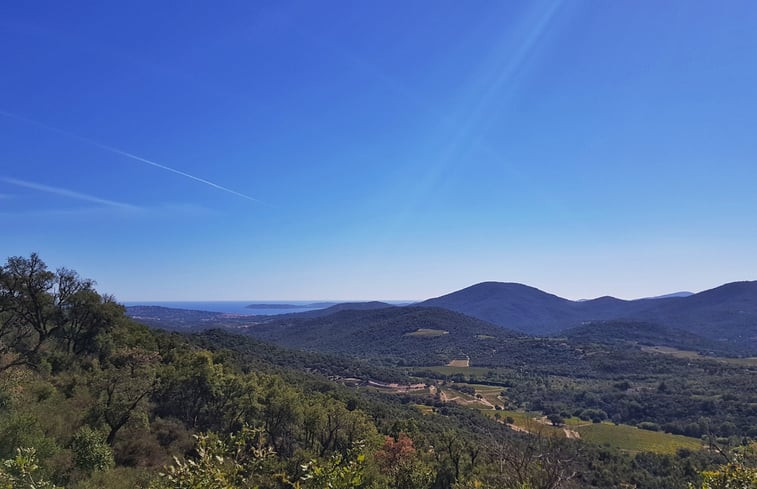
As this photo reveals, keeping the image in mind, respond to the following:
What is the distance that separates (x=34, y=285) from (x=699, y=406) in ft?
471

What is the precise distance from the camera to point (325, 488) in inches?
326

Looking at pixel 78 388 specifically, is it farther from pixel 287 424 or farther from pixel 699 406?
pixel 699 406

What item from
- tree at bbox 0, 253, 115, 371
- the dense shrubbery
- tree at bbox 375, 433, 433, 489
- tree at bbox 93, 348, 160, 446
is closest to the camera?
the dense shrubbery

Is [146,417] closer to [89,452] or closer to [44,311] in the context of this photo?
[89,452]

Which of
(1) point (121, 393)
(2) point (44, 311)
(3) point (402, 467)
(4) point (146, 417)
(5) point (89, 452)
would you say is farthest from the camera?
(2) point (44, 311)

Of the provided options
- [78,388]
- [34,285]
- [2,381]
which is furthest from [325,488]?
[34,285]

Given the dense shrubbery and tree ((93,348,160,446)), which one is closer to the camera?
the dense shrubbery

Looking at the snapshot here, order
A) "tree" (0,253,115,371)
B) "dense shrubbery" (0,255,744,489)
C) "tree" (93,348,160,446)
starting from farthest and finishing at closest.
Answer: "tree" (0,253,115,371), "tree" (93,348,160,446), "dense shrubbery" (0,255,744,489)

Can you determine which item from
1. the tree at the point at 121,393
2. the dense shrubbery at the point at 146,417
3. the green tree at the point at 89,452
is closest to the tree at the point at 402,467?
the dense shrubbery at the point at 146,417

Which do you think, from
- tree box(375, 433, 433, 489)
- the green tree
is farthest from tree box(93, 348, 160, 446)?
tree box(375, 433, 433, 489)

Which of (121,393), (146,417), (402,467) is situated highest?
(121,393)

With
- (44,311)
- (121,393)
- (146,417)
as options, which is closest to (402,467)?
(146,417)

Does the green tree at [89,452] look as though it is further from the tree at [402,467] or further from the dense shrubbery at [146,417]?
the tree at [402,467]

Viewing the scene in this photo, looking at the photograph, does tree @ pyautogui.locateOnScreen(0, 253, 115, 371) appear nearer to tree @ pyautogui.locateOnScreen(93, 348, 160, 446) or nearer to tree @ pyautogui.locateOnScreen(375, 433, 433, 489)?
tree @ pyautogui.locateOnScreen(93, 348, 160, 446)
